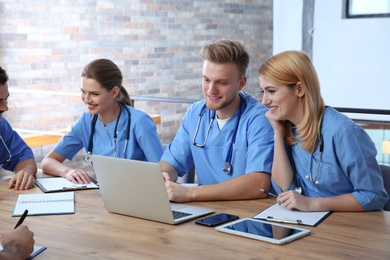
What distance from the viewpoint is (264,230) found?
5.97ft

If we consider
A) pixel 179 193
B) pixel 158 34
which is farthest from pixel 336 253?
pixel 158 34

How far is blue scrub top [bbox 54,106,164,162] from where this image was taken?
282 cm

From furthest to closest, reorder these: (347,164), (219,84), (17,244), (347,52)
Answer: (347,52) → (219,84) → (347,164) → (17,244)

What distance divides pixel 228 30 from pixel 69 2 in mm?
2320

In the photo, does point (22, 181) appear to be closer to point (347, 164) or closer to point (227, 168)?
point (227, 168)

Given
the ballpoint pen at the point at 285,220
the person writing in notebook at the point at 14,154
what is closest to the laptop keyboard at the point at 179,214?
the ballpoint pen at the point at 285,220

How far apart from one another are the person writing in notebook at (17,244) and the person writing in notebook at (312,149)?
82 cm

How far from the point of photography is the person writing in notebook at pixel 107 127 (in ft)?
9.11

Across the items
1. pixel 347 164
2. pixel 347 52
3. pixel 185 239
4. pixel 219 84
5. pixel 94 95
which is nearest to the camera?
pixel 185 239

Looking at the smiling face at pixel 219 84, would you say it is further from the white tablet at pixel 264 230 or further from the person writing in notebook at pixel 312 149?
the white tablet at pixel 264 230

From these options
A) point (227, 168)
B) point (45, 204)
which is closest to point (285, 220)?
point (227, 168)

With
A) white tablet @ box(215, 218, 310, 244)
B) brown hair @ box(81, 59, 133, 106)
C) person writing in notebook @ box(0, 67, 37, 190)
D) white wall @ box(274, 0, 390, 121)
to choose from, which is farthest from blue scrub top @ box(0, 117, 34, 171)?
white wall @ box(274, 0, 390, 121)

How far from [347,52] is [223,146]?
3.58 meters

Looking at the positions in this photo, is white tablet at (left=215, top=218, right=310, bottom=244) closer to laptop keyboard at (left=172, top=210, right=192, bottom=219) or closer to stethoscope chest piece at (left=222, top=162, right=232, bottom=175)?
laptop keyboard at (left=172, top=210, right=192, bottom=219)
